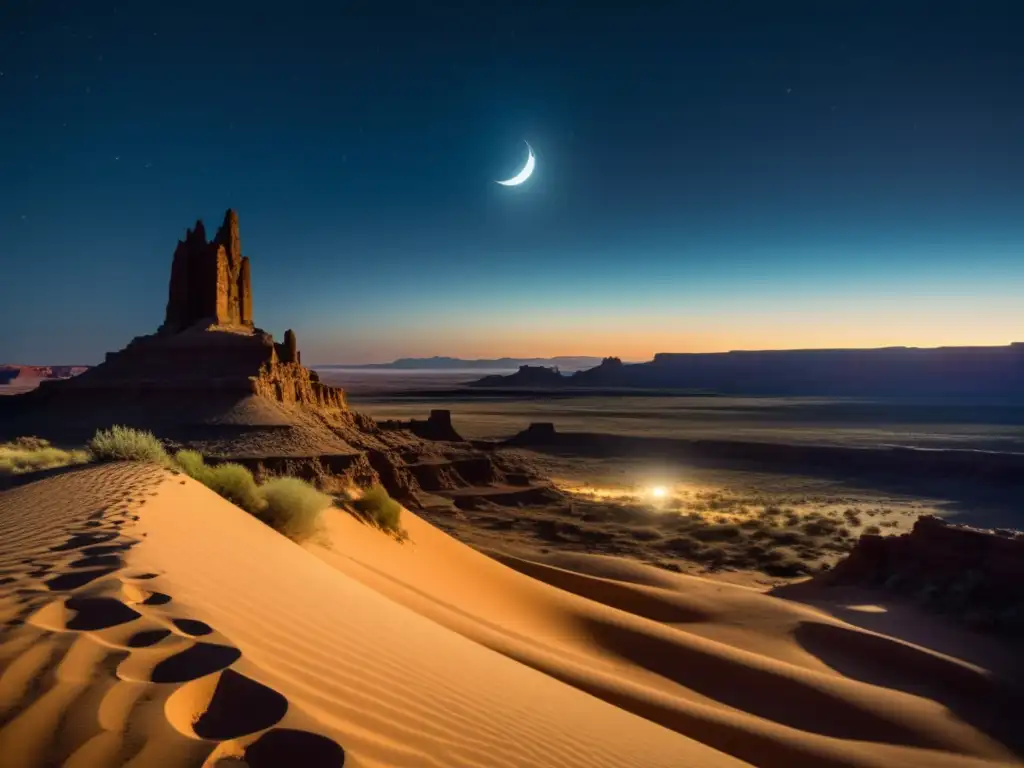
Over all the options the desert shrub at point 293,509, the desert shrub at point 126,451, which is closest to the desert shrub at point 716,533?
the desert shrub at point 293,509

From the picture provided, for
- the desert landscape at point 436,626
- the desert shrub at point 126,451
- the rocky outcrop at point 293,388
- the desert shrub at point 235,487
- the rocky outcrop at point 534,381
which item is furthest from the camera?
the rocky outcrop at point 534,381

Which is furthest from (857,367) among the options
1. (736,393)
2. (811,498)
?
(811,498)

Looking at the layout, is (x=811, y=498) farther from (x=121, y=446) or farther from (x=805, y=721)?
(x=121, y=446)

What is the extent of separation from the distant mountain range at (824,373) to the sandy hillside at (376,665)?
136 m

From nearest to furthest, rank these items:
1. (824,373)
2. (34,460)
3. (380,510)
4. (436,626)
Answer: (436,626) < (34,460) < (380,510) < (824,373)

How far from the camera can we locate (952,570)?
12.7m

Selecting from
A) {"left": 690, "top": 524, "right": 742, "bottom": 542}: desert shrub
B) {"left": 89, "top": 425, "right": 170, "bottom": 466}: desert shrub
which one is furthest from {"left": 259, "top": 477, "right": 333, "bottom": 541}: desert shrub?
{"left": 690, "top": 524, "right": 742, "bottom": 542}: desert shrub

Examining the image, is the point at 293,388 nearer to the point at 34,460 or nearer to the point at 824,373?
the point at 34,460

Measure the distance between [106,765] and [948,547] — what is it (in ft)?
49.4

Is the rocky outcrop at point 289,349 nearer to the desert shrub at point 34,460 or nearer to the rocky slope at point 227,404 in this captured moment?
the rocky slope at point 227,404

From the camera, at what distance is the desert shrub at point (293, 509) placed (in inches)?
353

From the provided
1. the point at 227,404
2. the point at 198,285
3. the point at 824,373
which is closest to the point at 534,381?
the point at 824,373

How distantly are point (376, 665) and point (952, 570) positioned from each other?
13.2 metres

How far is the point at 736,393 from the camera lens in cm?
14738
